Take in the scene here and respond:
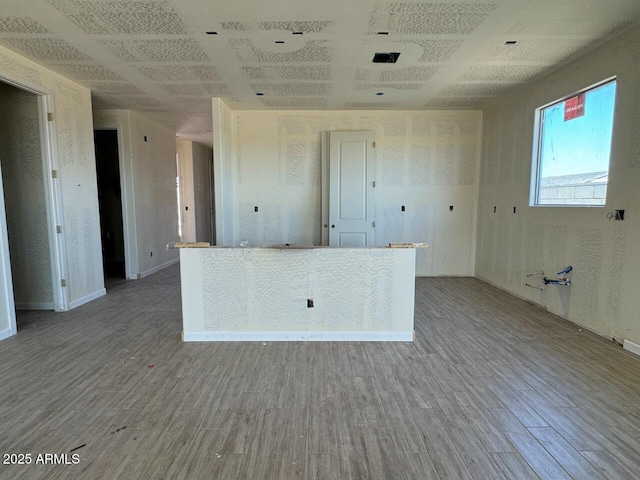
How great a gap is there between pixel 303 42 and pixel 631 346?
3914 millimetres

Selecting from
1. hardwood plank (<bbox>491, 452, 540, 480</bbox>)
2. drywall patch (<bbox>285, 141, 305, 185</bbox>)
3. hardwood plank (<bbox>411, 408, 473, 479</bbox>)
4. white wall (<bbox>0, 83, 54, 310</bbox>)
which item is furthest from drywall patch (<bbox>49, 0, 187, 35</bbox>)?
hardwood plank (<bbox>491, 452, 540, 480</bbox>)

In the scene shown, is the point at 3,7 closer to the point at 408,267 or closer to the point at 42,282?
the point at 42,282

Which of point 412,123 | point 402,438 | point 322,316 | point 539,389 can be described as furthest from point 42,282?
point 412,123

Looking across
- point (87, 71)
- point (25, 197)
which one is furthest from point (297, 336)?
point (87, 71)

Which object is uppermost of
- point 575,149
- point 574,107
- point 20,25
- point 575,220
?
point 20,25

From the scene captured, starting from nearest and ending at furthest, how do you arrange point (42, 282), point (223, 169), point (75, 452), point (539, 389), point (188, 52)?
point (75, 452) → point (539, 389) → point (188, 52) → point (42, 282) → point (223, 169)

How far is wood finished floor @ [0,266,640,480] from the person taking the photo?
156 centimetres

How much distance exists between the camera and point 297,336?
2.98 metres

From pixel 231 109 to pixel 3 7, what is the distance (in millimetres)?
3055

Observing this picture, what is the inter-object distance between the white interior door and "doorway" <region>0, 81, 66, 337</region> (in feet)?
12.0

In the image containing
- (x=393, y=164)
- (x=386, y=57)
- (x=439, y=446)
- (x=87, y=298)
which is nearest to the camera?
(x=439, y=446)

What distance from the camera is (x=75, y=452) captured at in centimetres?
164

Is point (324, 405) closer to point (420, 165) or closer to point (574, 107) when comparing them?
point (574, 107)

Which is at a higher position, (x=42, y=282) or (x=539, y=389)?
(x=42, y=282)
